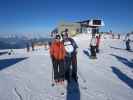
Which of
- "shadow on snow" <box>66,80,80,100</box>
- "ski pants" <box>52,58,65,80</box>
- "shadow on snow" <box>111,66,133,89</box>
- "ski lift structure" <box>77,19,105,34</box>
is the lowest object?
"shadow on snow" <box>111,66,133,89</box>

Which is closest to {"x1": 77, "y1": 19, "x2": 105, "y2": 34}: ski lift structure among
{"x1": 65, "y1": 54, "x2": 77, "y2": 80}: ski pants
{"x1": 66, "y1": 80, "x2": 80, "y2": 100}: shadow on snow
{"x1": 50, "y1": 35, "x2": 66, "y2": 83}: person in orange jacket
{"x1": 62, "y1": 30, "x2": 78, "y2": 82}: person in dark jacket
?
{"x1": 65, "y1": 54, "x2": 77, "y2": 80}: ski pants

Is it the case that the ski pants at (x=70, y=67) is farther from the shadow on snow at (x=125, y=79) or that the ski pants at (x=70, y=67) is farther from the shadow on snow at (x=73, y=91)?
the shadow on snow at (x=125, y=79)

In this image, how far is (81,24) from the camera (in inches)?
3585

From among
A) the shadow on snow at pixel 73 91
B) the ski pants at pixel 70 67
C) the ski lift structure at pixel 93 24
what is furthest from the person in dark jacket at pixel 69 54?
the ski lift structure at pixel 93 24

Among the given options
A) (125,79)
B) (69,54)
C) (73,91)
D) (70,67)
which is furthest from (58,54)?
(125,79)

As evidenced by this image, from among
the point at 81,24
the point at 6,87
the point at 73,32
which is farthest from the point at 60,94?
the point at 81,24

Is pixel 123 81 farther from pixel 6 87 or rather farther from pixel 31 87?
pixel 6 87

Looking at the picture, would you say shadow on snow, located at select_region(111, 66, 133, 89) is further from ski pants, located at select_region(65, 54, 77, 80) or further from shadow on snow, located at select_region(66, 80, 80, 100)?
ski pants, located at select_region(65, 54, 77, 80)

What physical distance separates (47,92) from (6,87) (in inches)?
81.5

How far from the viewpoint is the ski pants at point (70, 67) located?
9.10 meters

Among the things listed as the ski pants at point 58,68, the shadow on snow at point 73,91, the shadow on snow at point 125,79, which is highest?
the ski pants at point 58,68

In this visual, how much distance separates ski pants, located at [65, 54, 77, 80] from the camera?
A: 9.10 meters

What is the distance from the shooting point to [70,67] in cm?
922

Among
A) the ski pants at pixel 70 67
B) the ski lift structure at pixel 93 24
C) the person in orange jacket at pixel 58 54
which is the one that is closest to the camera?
the person in orange jacket at pixel 58 54
